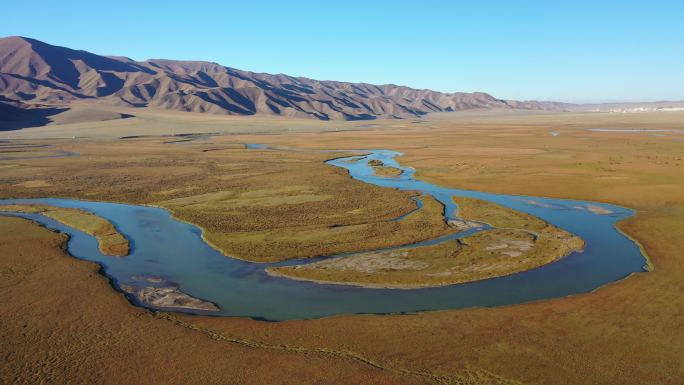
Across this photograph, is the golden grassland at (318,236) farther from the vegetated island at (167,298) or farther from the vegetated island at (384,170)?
the vegetated island at (384,170)

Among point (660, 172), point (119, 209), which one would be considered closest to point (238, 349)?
point (119, 209)

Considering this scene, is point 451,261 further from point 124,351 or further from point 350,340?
point 124,351

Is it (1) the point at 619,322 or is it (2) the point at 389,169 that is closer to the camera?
(1) the point at 619,322

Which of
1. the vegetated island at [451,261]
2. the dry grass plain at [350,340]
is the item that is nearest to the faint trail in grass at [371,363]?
the dry grass plain at [350,340]

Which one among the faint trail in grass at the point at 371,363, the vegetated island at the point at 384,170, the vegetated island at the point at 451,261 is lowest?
the faint trail in grass at the point at 371,363

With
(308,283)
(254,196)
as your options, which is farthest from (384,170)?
(308,283)

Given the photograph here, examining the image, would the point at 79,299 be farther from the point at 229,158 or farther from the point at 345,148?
the point at 345,148

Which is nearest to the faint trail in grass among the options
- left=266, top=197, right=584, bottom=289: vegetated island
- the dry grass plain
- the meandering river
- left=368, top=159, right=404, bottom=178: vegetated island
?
the dry grass plain

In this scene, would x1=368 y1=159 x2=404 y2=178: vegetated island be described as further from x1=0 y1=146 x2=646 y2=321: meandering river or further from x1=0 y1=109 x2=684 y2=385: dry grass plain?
x1=0 y1=109 x2=684 y2=385: dry grass plain

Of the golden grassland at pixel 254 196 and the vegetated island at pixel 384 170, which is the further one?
the vegetated island at pixel 384 170
